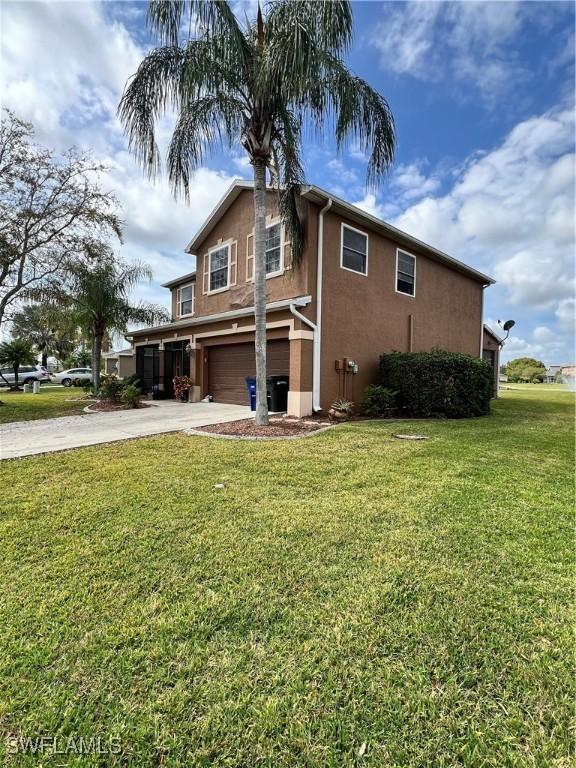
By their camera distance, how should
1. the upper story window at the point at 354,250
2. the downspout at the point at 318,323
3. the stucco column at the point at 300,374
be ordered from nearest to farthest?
the stucco column at the point at 300,374, the downspout at the point at 318,323, the upper story window at the point at 354,250

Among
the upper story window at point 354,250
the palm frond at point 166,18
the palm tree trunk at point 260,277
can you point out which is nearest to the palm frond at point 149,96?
the palm frond at point 166,18

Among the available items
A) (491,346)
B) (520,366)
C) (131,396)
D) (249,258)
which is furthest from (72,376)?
(520,366)

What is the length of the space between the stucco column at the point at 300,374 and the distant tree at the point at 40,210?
1160 centimetres

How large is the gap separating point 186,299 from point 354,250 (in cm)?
976

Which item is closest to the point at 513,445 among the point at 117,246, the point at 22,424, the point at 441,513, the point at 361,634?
the point at 441,513

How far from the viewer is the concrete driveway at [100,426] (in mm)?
7188

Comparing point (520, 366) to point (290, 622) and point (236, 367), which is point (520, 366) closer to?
point (236, 367)

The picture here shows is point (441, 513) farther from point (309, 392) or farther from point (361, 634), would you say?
point (309, 392)

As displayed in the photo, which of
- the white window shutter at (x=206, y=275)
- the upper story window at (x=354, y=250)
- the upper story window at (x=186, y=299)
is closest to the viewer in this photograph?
the upper story window at (x=354, y=250)

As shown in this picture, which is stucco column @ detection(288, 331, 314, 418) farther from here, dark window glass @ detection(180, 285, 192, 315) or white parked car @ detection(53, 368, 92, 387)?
white parked car @ detection(53, 368, 92, 387)

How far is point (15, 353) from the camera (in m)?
24.7

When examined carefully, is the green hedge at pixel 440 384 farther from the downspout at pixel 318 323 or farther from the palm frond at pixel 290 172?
the palm frond at pixel 290 172

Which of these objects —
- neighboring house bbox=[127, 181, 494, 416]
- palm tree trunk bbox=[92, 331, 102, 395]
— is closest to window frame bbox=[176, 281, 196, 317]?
neighboring house bbox=[127, 181, 494, 416]

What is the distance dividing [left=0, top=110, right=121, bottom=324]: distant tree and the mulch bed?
12.1 meters
